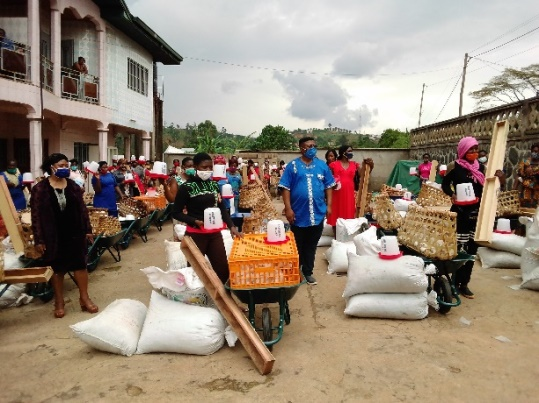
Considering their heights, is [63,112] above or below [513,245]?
above

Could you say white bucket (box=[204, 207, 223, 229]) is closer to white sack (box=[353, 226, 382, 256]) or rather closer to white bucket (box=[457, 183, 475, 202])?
white sack (box=[353, 226, 382, 256])

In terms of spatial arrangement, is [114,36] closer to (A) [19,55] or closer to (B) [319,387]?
(A) [19,55]

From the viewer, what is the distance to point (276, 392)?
284 cm

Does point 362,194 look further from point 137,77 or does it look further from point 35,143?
point 137,77

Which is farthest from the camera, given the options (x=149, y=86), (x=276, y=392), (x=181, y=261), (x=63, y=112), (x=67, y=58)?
(x=149, y=86)

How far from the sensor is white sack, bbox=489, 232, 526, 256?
5765mm

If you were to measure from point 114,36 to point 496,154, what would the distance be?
1361 cm

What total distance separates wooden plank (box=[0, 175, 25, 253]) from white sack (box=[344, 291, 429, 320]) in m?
3.72

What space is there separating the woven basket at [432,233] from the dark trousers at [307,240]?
0.98 meters

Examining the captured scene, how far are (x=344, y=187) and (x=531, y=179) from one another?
12.2 feet

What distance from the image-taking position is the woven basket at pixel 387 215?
19.4 feet

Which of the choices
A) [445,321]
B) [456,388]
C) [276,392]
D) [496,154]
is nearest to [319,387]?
[276,392]

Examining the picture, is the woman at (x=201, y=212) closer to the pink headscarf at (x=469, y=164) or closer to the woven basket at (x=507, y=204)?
the pink headscarf at (x=469, y=164)

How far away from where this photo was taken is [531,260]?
16.1 ft
